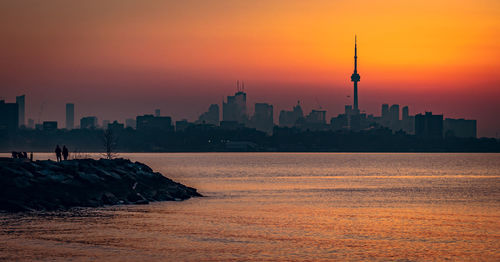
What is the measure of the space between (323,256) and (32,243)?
1541cm

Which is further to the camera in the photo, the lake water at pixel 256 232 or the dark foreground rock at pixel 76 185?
the dark foreground rock at pixel 76 185

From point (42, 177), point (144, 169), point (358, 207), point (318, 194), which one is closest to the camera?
point (42, 177)

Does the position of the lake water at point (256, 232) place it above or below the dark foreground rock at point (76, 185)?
below

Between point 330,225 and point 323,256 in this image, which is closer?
point 323,256

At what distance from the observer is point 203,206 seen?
5988 cm

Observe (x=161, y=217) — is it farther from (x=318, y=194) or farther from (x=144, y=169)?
(x=318, y=194)

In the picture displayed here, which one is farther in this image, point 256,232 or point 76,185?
point 76,185

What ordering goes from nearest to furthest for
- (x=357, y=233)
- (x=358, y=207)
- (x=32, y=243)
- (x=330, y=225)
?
(x=32, y=243) → (x=357, y=233) → (x=330, y=225) → (x=358, y=207)

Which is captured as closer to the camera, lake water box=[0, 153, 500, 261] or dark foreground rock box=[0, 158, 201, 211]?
lake water box=[0, 153, 500, 261]

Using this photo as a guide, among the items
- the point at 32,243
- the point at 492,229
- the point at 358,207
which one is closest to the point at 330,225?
the point at 492,229

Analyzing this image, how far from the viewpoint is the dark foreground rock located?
177ft

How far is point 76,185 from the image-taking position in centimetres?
5919

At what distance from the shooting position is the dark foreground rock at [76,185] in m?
54.1

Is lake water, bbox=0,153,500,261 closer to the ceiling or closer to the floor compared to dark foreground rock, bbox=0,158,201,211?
closer to the floor
